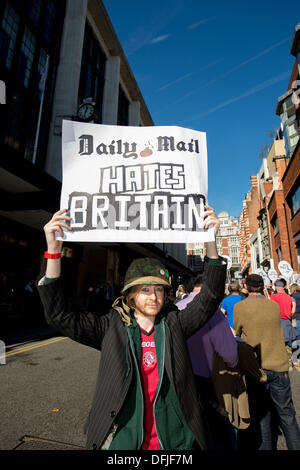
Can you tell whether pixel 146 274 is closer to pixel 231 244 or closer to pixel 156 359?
pixel 156 359

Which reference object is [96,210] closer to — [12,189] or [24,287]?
[12,189]

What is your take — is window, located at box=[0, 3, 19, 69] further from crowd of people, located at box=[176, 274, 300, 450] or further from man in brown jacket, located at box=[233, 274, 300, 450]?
man in brown jacket, located at box=[233, 274, 300, 450]

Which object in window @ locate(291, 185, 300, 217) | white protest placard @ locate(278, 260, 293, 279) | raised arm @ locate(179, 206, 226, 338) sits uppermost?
window @ locate(291, 185, 300, 217)

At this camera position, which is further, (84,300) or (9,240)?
(84,300)

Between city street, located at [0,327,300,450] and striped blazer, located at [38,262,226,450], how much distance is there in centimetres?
191

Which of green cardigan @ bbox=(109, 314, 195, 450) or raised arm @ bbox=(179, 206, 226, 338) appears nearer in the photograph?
green cardigan @ bbox=(109, 314, 195, 450)

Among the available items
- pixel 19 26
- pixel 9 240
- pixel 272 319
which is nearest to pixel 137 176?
pixel 272 319

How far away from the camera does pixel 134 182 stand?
223 centimetres

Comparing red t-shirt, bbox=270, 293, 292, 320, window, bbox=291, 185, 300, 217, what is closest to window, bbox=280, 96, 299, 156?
window, bbox=291, 185, 300, 217

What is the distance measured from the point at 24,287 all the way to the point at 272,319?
13.8m

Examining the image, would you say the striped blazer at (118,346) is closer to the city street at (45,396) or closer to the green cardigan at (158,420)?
the green cardigan at (158,420)

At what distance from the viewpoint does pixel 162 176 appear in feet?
7.29

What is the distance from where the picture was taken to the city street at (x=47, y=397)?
2.93m

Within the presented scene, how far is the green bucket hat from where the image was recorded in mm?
1718
